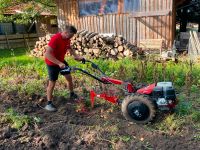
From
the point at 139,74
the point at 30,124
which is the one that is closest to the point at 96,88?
the point at 139,74

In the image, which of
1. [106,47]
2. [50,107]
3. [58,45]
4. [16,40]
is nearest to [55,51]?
[58,45]

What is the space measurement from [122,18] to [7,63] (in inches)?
246

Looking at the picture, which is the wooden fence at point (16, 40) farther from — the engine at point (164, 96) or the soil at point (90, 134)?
the engine at point (164, 96)

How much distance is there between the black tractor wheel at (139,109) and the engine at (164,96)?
0.18 meters

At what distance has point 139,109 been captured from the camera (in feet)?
15.6

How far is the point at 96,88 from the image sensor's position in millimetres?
7039

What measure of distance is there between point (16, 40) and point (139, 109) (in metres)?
18.8

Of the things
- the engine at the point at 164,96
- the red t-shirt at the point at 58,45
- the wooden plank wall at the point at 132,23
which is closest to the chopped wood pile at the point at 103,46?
the wooden plank wall at the point at 132,23

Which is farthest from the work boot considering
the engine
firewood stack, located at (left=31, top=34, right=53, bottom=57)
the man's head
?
firewood stack, located at (left=31, top=34, right=53, bottom=57)

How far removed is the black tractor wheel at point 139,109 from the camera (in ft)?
15.5

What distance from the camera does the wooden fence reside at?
69.5 ft

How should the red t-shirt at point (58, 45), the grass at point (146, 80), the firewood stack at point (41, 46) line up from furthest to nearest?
the firewood stack at point (41, 46) → the red t-shirt at point (58, 45) → the grass at point (146, 80)

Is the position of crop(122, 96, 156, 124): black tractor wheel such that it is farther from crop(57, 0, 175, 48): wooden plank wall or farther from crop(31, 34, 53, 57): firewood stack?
crop(31, 34, 53, 57): firewood stack

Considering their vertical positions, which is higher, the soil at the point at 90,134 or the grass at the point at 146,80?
the grass at the point at 146,80
